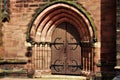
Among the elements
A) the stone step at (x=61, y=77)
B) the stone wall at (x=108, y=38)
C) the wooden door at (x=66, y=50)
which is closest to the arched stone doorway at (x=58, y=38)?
the wooden door at (x=66, y=50)

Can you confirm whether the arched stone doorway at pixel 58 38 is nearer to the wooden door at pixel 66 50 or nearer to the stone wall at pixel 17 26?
the wooden door at pixel 66 50

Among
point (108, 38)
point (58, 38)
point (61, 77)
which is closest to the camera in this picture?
point (108, 38)

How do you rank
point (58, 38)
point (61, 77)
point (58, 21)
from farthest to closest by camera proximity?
point (58, 38) < point (58, 21) < point (61, 77)

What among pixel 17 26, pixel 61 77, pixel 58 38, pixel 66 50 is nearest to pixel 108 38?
pixel 66 50

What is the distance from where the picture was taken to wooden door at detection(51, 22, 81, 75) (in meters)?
12.0

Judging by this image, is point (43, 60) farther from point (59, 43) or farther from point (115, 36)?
point (115, 36)

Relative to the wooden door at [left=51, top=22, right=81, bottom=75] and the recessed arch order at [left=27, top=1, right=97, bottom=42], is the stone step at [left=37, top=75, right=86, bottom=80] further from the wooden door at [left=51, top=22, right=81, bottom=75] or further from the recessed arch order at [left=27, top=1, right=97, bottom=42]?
the recessed arch order at [left=27, top=1, right=97, bottom=42]

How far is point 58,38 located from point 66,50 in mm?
611

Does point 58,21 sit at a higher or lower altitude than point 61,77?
higher

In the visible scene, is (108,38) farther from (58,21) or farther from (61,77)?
(61,77)

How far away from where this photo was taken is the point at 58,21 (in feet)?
39.8

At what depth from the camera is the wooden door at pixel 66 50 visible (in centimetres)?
1200

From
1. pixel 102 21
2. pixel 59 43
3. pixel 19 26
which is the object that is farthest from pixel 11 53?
pixel 102 21

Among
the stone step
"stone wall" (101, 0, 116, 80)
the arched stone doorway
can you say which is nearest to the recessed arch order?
the arched stone doorway
